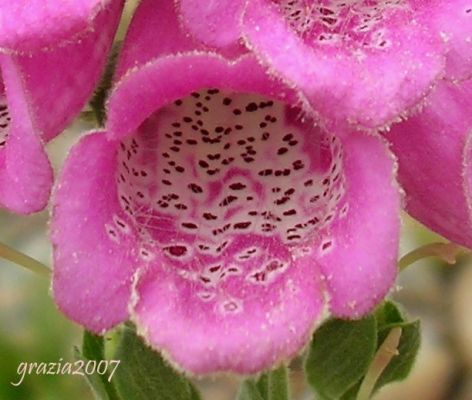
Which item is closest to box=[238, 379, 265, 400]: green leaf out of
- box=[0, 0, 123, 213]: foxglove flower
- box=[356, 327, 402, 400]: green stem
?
box=[356, 327, 402, 400]: green stem

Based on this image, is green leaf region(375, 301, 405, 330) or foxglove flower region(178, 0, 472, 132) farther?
green leaf region(375, 301, 405, 330)

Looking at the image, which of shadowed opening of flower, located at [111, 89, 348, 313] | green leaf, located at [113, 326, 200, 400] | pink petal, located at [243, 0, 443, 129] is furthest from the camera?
green leaf, located at [113, 326, 200, 400]

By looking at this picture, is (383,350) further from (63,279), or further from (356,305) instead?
(63,279)

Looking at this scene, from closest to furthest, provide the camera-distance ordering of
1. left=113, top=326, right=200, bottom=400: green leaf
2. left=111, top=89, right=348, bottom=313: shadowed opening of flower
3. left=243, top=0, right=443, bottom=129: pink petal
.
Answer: left=243, top=0, right=443, bottom=129: pink petal, left=111, top=89, right=348, bottom=313: shadowed opening of flower, left=113, top=326, right=200, bottom=400: green leaf

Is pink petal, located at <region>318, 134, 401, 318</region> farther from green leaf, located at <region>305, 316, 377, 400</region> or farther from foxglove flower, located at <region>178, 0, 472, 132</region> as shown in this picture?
green leaf, located at <region>305, 316, 377, 400</region>

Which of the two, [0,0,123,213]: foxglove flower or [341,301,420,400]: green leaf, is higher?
[0,0,123,213]: foxglove flower

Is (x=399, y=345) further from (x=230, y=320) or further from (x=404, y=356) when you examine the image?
(x=230, y=320)
